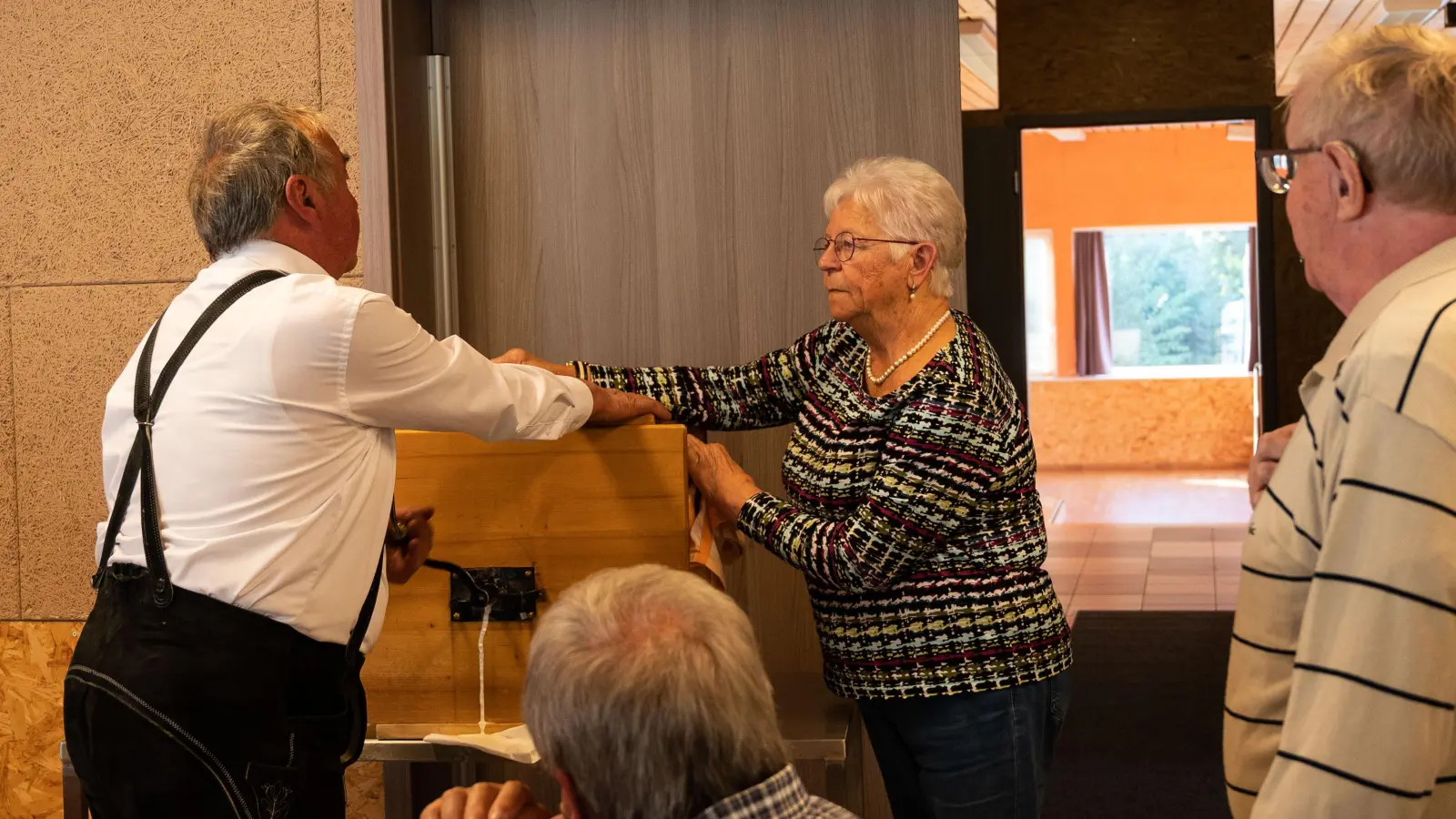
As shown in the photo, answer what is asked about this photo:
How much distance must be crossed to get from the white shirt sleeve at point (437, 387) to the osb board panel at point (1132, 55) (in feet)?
26.1

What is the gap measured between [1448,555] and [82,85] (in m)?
3.02

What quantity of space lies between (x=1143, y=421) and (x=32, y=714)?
12.9 metres

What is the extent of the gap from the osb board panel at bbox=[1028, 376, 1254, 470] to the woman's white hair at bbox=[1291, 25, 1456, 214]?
1332cm

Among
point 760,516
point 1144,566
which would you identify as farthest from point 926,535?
point 1144,566

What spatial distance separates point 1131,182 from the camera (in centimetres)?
1695

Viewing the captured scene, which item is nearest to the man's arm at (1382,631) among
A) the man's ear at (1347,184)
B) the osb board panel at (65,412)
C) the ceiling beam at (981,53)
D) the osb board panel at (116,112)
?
the man's ear at (1347,184)

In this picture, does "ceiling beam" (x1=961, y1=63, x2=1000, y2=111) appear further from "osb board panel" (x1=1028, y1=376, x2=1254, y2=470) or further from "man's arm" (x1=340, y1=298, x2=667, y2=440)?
"man's arm" (x1=340, y1=298, x2=667, y2=440)

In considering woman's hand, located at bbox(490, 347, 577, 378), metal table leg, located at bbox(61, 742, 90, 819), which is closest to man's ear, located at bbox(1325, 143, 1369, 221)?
woman's hand, located at bbox(490, 347, 577, 378)

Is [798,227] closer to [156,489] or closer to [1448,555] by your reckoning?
[156,489]

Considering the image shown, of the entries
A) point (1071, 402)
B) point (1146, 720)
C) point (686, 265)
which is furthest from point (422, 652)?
point (1071, 402)

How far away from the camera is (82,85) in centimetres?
312

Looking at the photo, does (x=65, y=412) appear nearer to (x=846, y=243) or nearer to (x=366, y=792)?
(x=366, y=792)

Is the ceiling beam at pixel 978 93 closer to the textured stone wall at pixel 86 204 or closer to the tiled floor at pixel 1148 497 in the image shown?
the tiled floor at pixel 1148 497

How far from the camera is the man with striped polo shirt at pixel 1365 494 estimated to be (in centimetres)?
117
